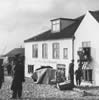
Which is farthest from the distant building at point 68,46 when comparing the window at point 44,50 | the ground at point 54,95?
the ground at point 54,95

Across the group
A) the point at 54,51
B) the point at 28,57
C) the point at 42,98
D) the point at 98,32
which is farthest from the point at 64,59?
the point at 42,98

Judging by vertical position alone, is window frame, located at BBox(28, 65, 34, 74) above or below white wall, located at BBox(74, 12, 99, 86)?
below

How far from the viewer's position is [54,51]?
106ft

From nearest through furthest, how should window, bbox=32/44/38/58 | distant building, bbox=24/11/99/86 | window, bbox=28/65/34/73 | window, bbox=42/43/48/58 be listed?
distant building, bbox=24/11/99/86
window, bbox=42/43/48/58
window, bbox=32/44/38/58
window, bbox=28/65/34/73

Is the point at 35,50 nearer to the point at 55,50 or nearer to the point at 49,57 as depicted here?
the point at 49,57

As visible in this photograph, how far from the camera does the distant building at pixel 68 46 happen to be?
25.7m

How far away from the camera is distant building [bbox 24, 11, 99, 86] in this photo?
2567 centimetres

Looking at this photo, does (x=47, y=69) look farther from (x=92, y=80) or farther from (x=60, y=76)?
(x=92, y=80)

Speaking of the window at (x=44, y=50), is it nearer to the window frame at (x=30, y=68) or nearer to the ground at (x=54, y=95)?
the window frame at (x=30, y=68)

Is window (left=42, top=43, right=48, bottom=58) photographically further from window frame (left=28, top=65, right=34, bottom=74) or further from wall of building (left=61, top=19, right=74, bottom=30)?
window frame (left=28, top=65, right=34, bottom=74)

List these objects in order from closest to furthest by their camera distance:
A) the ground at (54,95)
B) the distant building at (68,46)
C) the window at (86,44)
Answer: the ground at (54,95) < the distant building at (68,46) < the window at (86,44)

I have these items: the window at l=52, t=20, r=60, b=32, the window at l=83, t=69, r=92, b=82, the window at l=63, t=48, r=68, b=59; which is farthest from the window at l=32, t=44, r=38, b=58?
the window at l=83, t=69, r=92, b=82

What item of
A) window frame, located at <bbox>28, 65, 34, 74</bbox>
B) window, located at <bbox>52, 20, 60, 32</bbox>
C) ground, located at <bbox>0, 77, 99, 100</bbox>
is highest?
window, located at <bbox>52, 20, 60, 32</bbox>

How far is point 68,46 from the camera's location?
96.8 feet
